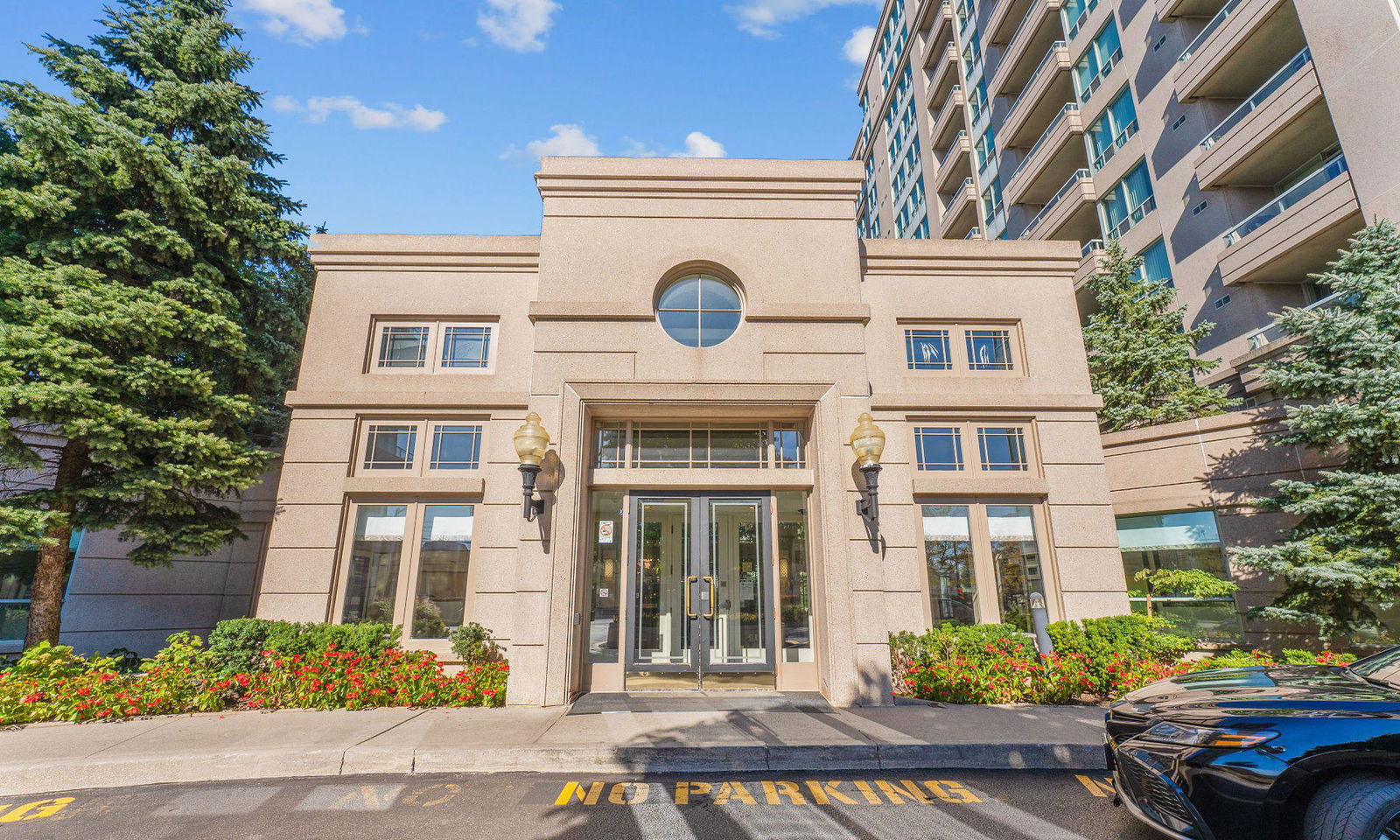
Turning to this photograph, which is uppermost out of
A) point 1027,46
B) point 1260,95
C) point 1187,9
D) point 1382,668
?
point 1027,46

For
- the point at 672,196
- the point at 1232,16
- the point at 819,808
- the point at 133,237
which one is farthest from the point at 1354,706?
the point at 1232,16

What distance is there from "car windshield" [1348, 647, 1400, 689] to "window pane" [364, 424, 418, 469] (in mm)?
10724

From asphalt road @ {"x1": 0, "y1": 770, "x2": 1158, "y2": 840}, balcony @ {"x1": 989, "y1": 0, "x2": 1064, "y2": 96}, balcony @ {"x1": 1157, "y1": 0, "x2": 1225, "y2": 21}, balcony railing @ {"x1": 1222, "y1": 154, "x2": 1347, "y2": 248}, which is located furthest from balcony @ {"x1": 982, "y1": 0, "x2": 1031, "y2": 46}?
asphalt road @ {"x1": 0, "y1": 770, "x2": 1158, "y2": 840}

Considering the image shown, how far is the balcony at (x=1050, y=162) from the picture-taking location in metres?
21.3

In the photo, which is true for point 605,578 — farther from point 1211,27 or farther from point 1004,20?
point 1004,20

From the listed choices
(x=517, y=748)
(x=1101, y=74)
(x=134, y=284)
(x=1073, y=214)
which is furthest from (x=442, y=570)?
(x=1101, y=74)

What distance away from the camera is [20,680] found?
6.79 meters

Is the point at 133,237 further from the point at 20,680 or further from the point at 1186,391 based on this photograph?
the point at 1186,391

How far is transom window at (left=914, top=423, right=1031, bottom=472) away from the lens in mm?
9469

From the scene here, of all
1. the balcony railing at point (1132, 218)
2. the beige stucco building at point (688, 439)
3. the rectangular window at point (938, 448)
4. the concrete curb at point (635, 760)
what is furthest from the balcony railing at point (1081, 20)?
the concrete curb at point (635, 760)

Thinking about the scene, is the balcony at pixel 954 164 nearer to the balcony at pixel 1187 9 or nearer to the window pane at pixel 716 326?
the balcony at pixel 1187 9

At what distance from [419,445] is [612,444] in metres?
3.12

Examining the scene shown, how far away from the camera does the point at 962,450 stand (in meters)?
9.53

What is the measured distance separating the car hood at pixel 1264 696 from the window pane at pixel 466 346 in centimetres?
926
